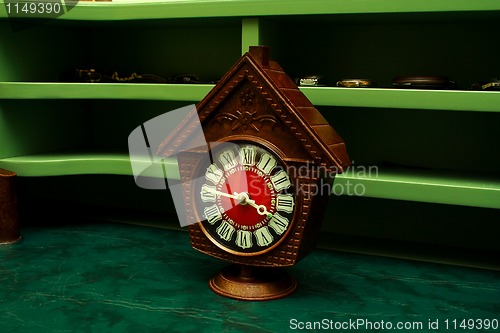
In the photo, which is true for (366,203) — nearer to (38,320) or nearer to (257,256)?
(257,256)

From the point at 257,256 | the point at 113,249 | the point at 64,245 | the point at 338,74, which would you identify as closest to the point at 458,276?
the point at 257,256

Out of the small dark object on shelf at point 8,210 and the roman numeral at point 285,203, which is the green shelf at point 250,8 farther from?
the roman numeral at point 285,203

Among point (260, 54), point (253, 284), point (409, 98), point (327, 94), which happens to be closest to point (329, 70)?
point (327, 94)

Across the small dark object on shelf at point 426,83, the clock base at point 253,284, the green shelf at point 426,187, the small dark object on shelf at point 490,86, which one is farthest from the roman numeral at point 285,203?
the small dark object on shelf at point 490,86

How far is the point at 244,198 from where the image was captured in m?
1.65

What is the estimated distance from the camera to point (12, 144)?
97.0 inches

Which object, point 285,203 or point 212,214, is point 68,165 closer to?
point 212,214

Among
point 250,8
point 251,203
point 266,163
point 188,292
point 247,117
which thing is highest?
point 250,8

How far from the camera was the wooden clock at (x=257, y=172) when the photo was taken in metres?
1.58

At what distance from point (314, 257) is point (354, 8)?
0.92m

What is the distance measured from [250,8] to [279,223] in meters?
0.89

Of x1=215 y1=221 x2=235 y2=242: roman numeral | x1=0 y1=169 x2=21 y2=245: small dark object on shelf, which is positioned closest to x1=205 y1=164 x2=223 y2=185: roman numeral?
x1=215 y1=221 x2=235 y2=242: roman numeral

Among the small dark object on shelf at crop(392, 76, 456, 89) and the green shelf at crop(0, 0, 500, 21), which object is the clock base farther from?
the green shelf at crop(0, 0, 500, 21)

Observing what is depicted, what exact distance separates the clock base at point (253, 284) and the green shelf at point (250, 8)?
926mm
